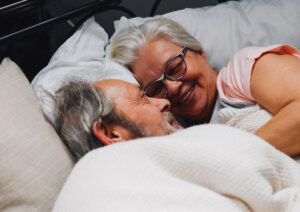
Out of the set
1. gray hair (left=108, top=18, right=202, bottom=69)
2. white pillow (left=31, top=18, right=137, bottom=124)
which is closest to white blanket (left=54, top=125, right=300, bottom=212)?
white pillow (left=31, top=18, right=137, bottom=124)

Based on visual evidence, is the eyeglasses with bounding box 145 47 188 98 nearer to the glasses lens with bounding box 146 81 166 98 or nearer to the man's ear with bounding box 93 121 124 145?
the glasses lens with bounding box 146 81 166 98

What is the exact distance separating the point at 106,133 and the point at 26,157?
0.25 m

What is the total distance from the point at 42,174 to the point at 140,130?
0.33 m

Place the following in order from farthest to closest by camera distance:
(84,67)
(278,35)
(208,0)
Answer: (208,0), (278,35), (84,67)

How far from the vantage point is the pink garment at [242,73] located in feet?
3.68

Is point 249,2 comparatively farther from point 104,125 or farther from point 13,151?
point 13,151

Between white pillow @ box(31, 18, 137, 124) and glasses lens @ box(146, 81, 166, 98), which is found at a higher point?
white pillow @ box(31, 18, 137, 124)

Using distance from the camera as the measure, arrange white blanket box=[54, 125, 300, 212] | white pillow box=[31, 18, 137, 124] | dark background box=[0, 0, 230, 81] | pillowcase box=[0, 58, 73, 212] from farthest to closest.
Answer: dark background box=[0, 0, 230, 81], white pillow box=[31, 18, 137, 124], pillowcase box=[0, 58, 73, 212], white blanket box=[54, 125, 300, 212]

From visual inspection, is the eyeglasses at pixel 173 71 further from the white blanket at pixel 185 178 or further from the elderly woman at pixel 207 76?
the white blanket at pixel 185 178

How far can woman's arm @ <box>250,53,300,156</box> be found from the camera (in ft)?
3.19

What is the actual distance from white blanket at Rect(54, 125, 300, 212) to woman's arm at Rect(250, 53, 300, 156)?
0.77 feet

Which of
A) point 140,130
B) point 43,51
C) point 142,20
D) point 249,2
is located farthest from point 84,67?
point 249,2

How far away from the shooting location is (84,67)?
4.44ft

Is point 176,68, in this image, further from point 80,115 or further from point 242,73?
point 80,115
